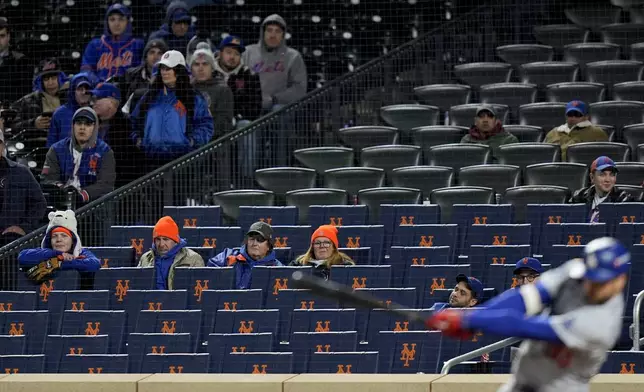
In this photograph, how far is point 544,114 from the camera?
13578 mm

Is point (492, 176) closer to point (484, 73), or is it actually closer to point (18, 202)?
point (484, 73)

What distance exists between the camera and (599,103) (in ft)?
44.0

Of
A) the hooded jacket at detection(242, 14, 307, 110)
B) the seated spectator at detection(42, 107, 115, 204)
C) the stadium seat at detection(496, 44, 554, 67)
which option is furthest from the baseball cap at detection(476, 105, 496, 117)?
the seated spectator at detection(42, 107, 115, 204)

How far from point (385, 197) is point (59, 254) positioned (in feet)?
8.85

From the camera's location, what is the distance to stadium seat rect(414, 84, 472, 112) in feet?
46.3

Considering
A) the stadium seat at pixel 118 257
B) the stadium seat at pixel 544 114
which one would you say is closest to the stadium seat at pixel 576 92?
the stadium seat at pixel 544 114

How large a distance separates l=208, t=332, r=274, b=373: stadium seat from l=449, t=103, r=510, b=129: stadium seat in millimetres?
4071

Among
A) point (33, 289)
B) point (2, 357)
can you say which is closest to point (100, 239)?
point (33, 289)

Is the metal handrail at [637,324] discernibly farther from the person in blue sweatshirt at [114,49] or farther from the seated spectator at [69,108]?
the person in blue sweatshirt at [114,49]

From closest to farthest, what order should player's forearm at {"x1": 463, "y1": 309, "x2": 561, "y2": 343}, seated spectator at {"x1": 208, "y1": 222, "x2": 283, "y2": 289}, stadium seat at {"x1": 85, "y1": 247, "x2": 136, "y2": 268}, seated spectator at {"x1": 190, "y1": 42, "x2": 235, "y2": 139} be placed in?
player's forearm at {"x1": 463, "y1": 309, "x2": 561, "y2": 343} → seated spectator at {"x1": 208, "y1": 222, "x2": 283, "y2": 289} → stadium seat at {"x1": 85, "y1": 247, "x2": 136, "y2": 268} → seated spectator at {"x1": 190, "y1": 42, "x2": 235, "y2": 139}

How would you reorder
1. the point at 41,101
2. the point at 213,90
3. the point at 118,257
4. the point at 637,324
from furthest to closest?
the point at 41,101 → the point at 213,90 → the point at 118,257 → the point at 637,324

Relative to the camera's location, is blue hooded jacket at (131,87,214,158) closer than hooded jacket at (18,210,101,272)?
No

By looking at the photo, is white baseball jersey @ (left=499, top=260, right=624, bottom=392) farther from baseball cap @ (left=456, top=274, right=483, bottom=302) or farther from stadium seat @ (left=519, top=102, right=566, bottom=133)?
stadium seat @ (left=519, top=102, right=566, bottom=133)

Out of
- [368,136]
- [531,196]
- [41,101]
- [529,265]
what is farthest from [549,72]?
[41,101]
